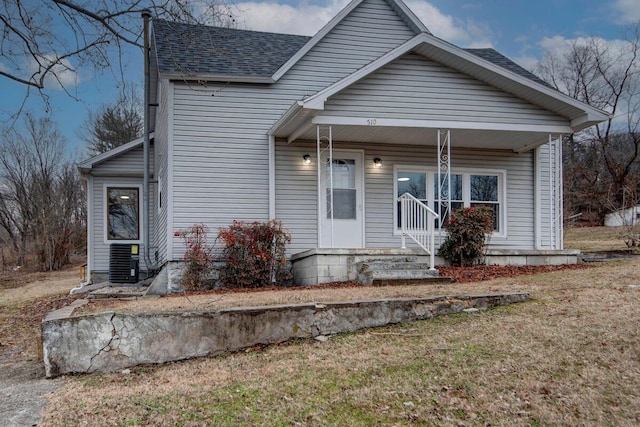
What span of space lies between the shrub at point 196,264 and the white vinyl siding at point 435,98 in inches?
153

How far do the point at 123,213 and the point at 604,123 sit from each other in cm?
2529

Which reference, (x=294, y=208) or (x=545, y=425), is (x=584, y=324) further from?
(x=294, y=208)

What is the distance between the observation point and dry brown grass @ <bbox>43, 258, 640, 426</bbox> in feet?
11.8

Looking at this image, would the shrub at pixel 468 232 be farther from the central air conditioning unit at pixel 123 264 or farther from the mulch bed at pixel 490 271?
the central air conditioning unit at pixel 123 264

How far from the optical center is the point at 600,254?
38.8ft

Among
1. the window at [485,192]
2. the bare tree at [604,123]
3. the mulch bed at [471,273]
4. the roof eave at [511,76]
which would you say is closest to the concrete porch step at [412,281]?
the mulch bed at [471,273]

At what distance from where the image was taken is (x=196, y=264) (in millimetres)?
9406

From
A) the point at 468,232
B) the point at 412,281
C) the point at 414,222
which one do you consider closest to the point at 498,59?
the point at 414,222

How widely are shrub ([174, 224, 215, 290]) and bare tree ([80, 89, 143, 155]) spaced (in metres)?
18.6

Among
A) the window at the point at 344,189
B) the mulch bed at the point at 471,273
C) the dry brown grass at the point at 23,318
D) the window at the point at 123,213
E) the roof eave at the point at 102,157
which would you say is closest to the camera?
the dry brown grass at the point at 23,318

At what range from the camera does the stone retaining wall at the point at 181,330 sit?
4.98 meters

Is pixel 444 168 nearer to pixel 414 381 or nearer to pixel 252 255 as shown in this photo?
pixel 252 255

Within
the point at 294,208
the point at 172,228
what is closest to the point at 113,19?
the point at 172,228

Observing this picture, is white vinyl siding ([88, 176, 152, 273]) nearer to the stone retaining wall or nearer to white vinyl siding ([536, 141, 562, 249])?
the stone retaining wall
